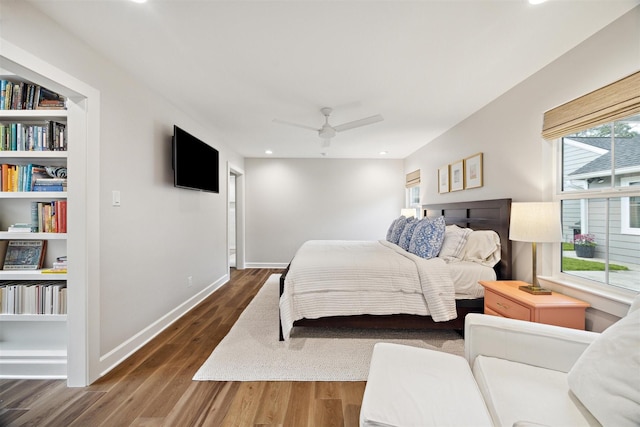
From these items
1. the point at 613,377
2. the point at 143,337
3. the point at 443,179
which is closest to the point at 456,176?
the point at 443,179

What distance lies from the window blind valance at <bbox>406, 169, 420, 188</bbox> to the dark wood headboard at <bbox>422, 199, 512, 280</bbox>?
1334 mm

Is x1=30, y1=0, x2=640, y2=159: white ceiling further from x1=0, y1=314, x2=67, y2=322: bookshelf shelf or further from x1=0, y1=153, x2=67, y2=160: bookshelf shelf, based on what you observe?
x1=0, y1=314, x2=67, y2=322: bookshelf shelf

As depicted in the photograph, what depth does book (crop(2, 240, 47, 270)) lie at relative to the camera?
1962 mm

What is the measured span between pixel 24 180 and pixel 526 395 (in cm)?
334

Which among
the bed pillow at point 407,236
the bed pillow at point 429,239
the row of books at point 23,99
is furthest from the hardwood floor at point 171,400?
the row of books at point 23,99

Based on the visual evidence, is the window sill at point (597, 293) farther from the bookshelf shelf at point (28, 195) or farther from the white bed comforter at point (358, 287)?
the bookshelf shelf at point (28, 195)

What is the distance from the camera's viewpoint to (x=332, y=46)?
6.08 ft

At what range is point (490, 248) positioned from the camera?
2.60m

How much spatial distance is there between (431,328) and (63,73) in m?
3.50

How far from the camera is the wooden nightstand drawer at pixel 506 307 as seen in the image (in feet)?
5.92

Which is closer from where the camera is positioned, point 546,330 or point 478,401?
point 478,401

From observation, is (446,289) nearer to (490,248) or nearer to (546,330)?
(490,248)

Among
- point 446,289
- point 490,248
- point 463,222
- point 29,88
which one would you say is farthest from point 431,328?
point 29,88

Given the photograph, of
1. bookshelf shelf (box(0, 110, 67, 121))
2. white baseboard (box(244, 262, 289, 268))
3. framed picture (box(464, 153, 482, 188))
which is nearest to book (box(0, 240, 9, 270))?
bookshelf shelf (box(0, 110, 67, 121))
